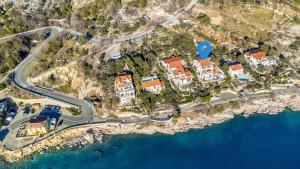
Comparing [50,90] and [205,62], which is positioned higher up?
[205,62]

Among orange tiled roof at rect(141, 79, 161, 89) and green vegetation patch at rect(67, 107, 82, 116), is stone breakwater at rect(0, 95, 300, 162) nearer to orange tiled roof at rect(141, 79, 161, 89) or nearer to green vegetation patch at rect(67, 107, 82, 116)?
green vegetation patch at rect(67, 107, 82, 116)

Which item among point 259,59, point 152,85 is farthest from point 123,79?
point 259,59

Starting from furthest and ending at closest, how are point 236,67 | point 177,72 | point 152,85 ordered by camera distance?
point 236,67
point 177,72
point 152,85

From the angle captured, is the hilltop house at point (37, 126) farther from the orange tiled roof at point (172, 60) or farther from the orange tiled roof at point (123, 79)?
the orange tiled roof at point (172, 60)

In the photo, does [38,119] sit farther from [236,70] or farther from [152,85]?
[236,70]

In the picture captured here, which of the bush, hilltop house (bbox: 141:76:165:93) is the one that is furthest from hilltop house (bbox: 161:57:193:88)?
the bush

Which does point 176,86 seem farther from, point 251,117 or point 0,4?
point 0,4

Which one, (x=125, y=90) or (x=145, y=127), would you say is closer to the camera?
(x=145, y=127)
